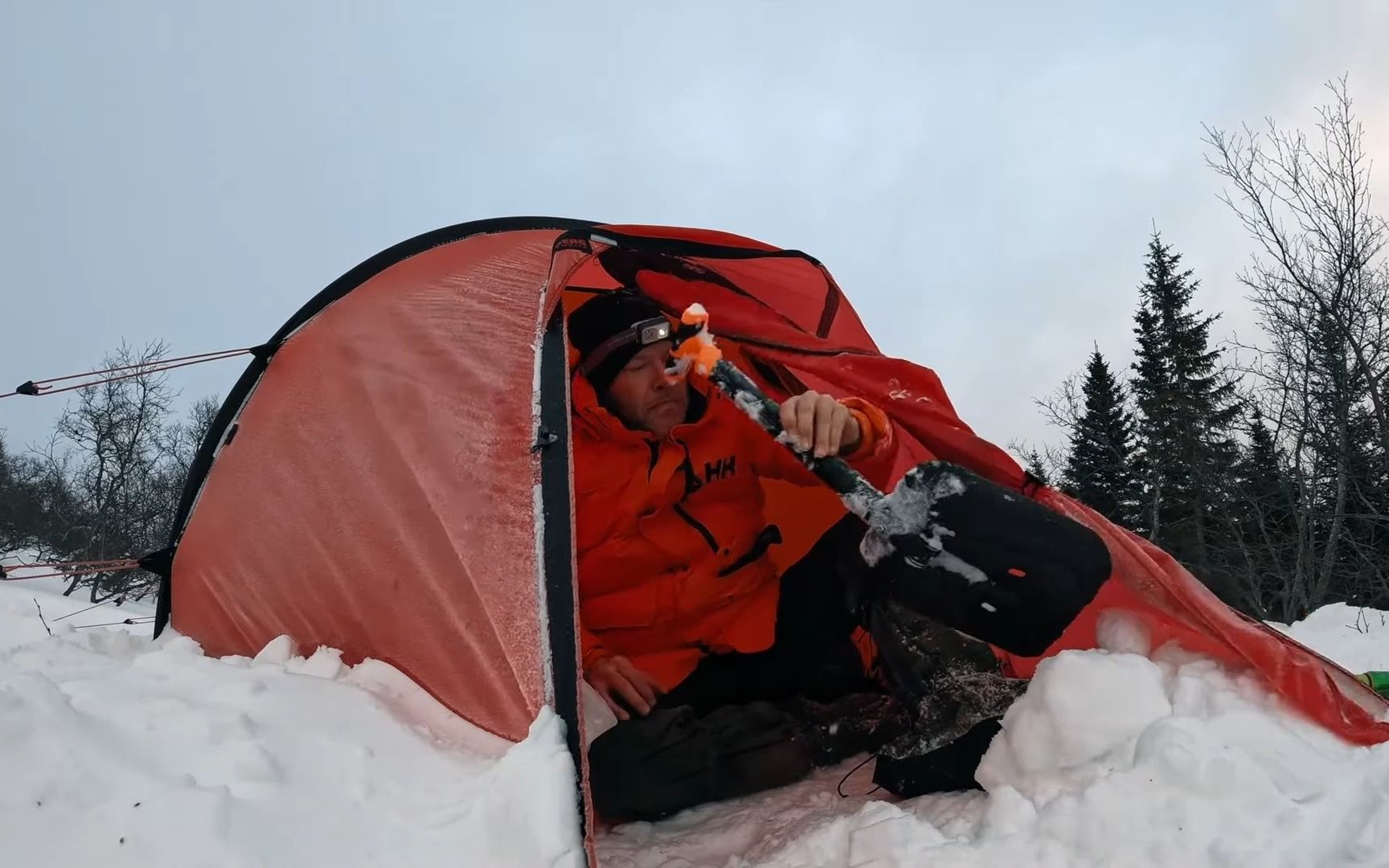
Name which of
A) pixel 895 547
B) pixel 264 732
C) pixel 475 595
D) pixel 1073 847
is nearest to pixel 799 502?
pixel 895 547

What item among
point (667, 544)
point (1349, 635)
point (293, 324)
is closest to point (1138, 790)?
point (667, 544)

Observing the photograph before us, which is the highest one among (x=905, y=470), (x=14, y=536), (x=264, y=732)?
(x=905, y=470)

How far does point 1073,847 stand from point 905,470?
93 centimetres

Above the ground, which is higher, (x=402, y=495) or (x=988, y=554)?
(x=402, y=495)

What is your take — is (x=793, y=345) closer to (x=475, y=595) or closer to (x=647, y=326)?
(x=647, y=326)

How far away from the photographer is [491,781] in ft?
4.94

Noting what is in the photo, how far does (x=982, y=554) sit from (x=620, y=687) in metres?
1.13

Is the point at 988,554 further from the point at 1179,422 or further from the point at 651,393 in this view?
the point at 1179,422

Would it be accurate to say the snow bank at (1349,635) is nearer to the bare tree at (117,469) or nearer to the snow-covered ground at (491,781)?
the snow-covered ground at (491,781)

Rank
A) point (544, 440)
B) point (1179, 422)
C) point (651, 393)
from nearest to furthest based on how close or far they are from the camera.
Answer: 1. point (544, 440)
2. point (651, 393)
3. point (1179, 422)

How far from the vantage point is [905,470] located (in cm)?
211

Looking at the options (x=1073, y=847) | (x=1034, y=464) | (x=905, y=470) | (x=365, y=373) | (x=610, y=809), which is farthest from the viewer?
(x=1034, y=464)

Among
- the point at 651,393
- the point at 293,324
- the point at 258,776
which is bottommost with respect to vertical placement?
the point at 258,776

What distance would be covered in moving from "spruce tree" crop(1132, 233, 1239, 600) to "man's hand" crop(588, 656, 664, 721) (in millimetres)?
14410
